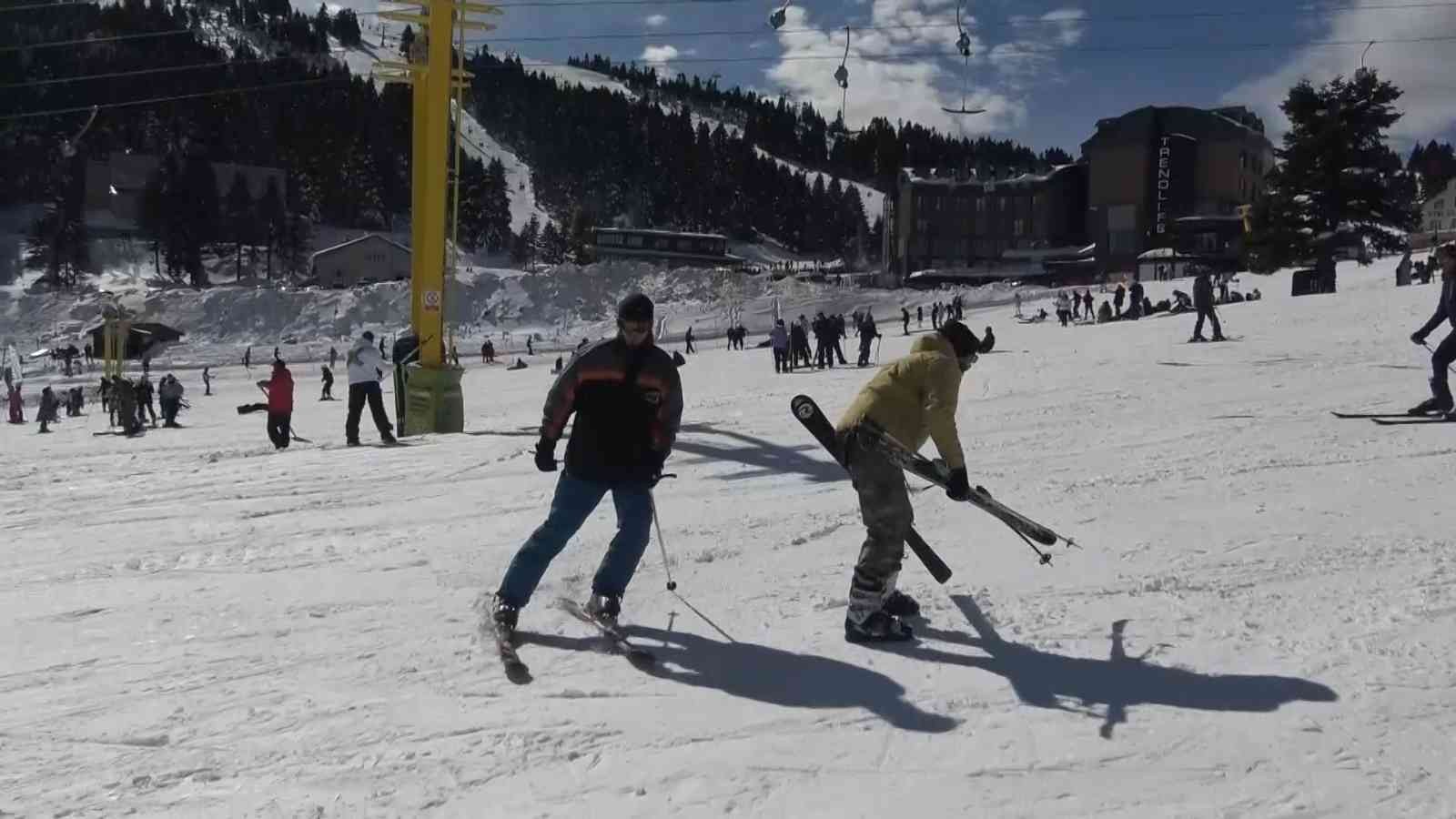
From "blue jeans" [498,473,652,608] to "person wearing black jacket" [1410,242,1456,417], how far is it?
7180 mm

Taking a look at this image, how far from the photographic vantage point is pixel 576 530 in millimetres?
4023

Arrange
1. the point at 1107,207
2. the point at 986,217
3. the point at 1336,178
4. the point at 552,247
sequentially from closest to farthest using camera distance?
1. the point at 1336,178
2. the point at 1107,207
3. the point at 986,217
4. the point at 552,247

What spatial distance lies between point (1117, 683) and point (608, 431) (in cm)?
206

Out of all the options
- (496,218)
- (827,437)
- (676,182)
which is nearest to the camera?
(827,437)

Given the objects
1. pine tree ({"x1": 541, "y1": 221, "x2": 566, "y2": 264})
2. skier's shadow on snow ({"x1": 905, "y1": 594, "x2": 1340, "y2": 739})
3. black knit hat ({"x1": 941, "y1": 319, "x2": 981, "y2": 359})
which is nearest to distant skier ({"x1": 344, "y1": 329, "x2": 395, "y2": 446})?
black knit hat ({"x1": 941, "y1": 319, "x2": 981, "y2": 359})

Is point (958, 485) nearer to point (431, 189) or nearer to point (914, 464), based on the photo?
point (914, 464)

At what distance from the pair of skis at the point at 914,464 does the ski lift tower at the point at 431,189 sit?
9.79 meters

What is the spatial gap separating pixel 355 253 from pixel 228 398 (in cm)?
4497

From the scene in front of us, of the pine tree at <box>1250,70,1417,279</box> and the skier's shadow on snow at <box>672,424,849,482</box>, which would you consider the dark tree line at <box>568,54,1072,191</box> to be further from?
the skier's shadow on snow at <box>672,424,849,482</box>

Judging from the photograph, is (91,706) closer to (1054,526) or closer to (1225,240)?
(1054,526)

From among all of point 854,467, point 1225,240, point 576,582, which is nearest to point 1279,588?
point 854,467

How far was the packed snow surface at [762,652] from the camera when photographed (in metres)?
2.94

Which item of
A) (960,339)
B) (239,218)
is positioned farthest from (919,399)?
(239,218)

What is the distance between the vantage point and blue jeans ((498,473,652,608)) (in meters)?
3.93
